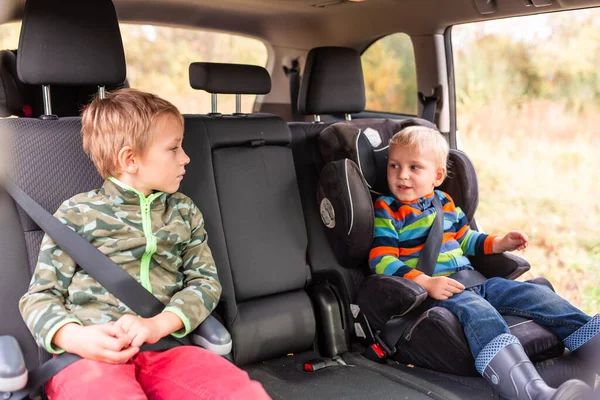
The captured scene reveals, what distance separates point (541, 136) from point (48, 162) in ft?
12.8

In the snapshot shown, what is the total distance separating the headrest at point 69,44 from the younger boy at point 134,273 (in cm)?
18

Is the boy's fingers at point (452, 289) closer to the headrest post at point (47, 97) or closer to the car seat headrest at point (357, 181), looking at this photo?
the car seat headrest at point (357, 181)

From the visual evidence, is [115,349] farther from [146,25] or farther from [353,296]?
[146,25]

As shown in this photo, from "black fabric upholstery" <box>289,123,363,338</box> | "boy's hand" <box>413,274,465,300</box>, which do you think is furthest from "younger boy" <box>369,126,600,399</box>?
"black fabric upholstery" <box>289,123,363,338</box>

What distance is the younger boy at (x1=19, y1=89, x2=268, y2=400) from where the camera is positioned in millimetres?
1811

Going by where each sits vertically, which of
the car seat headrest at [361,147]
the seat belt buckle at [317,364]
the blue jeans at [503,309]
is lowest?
the seat belt buckle at [317,364]

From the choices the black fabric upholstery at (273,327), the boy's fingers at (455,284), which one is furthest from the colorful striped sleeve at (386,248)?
the black fabric upholstery at (273,327)

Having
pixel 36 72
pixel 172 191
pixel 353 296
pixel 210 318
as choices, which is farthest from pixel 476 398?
pixel 36 72

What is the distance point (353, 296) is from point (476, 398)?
2.26ft

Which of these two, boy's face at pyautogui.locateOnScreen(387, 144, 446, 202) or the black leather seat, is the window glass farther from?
boy's face at pyautogui.locateOnScreen(387, 144, 446, 202)

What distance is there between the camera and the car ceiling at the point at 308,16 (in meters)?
3.56

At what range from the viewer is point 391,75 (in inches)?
193

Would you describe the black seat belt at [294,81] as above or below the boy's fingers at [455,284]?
above

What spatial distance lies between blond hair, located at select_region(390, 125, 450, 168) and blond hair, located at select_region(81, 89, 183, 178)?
1012 millimetres
